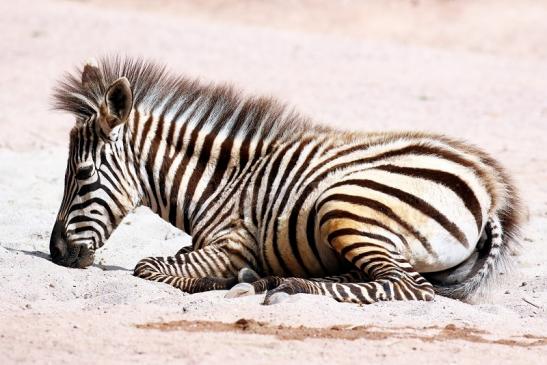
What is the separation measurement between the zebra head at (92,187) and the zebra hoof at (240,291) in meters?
1.48

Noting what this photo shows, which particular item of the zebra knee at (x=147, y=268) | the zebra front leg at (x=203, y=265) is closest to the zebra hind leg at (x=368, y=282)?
the zebra front leg at (x=203, y=265)

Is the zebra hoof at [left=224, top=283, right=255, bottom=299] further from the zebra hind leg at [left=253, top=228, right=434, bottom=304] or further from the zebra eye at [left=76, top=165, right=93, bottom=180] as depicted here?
the zebra eye at [left=76, top=165, right=93, bottom=180]

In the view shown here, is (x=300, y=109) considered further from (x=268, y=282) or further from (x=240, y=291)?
(x=240, y=291)

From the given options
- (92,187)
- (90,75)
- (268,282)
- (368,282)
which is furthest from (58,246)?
(368,282)

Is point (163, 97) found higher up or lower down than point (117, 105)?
higher up

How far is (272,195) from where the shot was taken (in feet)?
26.6

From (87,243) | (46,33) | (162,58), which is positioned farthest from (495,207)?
(46,33)

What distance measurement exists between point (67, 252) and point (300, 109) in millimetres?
9862

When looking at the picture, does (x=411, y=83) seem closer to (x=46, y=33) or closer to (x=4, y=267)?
(x=46, y=33)

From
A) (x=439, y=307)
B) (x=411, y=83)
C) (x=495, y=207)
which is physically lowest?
(x=439, y=307)

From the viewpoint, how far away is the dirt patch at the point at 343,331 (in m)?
6.30

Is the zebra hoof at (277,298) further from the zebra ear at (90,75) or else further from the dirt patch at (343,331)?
the zebra ear at (90,75)

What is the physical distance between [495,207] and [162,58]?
46.8ft

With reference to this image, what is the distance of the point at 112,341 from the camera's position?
6004 millimetres
